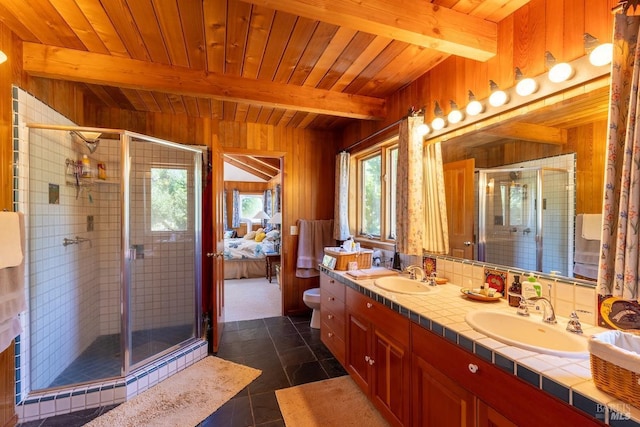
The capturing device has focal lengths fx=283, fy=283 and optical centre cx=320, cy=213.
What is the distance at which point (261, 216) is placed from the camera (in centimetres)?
827

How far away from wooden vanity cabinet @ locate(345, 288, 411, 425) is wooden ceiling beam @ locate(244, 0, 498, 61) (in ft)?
5.16

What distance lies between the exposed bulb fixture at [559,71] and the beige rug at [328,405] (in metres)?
2.17

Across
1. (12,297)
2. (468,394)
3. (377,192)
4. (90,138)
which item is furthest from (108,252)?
(468,394)

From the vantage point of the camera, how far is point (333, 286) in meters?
2.54

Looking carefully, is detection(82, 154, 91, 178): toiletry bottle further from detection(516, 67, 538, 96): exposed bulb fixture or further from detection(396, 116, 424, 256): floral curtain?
detection(516, 67, 538, 96): exposed bulb fixture

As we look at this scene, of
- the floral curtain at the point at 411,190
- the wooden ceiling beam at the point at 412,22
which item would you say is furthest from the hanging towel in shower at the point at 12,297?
the floral curtain at the point at 411,190

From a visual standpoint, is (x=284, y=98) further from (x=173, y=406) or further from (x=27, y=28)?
(x=173, y=406)

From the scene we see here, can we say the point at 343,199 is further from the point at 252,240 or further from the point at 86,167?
the point at 252,240

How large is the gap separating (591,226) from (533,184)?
37 cm

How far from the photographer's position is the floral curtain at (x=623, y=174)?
980 millimetres

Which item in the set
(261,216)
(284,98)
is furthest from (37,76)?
(261,216)

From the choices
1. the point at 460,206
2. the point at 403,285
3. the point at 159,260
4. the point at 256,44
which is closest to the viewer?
the point at 256,44

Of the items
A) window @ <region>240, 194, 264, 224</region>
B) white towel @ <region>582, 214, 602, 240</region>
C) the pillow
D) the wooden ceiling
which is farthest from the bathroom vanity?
window @ <region>240, 194, 264, 224</region>

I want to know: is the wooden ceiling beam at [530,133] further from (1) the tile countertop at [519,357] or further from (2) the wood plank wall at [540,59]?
(1) the tile countertop at [519,357]
